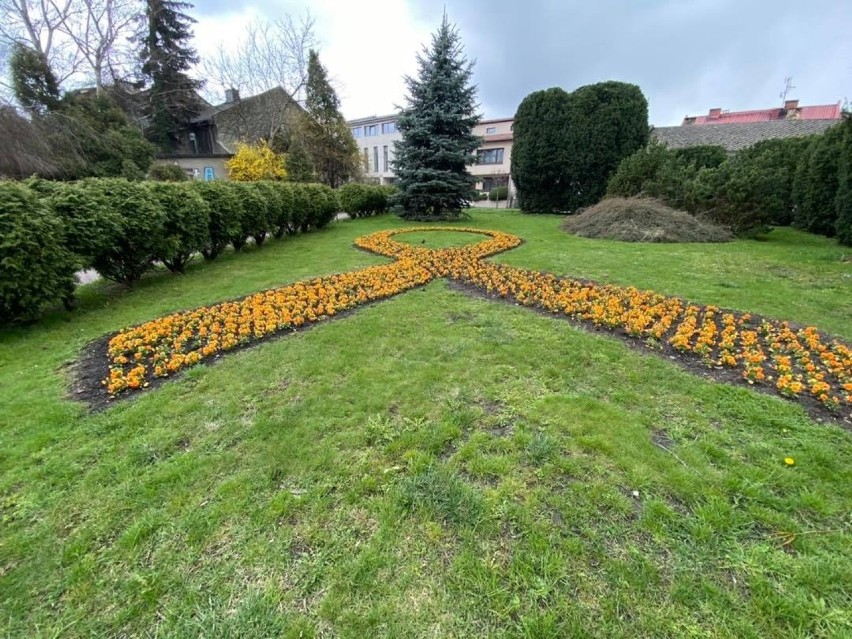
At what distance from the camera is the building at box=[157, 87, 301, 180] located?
23.9 metres

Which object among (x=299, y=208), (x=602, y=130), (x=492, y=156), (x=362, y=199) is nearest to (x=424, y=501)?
(x=299, y=208)

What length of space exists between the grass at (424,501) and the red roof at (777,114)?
30462 millimetres

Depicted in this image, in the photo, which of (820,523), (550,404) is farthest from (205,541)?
(820,523)

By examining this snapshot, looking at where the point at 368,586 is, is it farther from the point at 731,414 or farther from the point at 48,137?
the point at 48,137

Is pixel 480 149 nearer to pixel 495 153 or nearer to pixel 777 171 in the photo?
pixel 495 153

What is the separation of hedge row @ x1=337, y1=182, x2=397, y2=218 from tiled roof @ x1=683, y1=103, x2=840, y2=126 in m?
Answer: 24.1

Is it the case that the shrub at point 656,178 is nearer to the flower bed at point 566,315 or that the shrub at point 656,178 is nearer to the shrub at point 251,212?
the flower bed at point 566,315

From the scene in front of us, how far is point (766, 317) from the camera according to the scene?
421 cm

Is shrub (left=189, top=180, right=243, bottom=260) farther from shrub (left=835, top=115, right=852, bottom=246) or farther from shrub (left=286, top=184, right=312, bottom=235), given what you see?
shrub (left=835, top=115, right=852, bottom=246)

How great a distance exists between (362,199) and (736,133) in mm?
20533

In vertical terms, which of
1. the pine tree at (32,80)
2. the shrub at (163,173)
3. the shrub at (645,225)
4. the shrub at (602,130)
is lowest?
the shrub at (645,225)

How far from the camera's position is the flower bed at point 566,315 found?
2996 millimetres

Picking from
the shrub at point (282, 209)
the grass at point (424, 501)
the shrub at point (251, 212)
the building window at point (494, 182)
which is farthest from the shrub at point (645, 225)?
the building window at point (494, 182)

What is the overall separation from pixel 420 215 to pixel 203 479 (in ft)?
42.6
